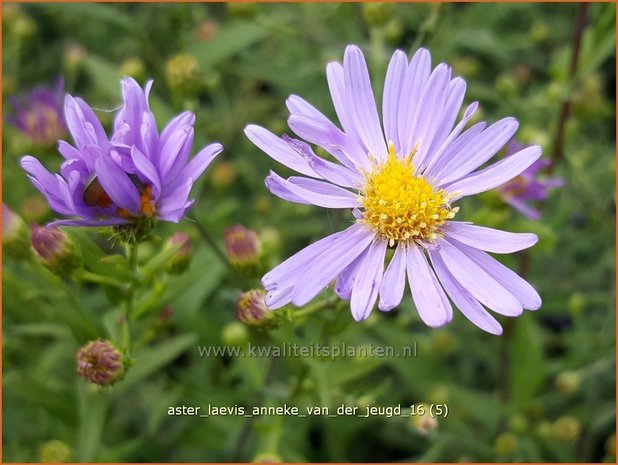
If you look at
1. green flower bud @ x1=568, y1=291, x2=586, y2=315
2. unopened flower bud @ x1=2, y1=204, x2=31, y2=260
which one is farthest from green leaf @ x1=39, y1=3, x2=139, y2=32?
green flower bud @ x1=568, y1=291, x2=586, y2=315

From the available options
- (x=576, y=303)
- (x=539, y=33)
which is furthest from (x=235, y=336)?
(x=539, y=33)

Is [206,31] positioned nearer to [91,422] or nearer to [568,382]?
[91,422]

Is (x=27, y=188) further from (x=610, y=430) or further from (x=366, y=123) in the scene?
(x=610, y=430)

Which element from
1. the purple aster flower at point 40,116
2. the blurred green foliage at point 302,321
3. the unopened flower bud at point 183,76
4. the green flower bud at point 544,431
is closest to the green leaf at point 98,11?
the blurred green foliage at point 302,321

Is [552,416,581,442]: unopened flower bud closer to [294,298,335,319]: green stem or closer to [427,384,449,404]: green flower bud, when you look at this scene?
[427,384,449,404]: green flower bud

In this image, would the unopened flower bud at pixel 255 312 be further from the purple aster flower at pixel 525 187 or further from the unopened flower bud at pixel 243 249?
the purple aster flower at pixel 525 187

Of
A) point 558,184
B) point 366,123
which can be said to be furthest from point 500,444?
point 366,123

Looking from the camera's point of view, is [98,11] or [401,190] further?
[98,11]
